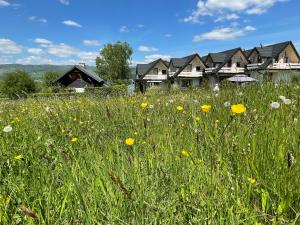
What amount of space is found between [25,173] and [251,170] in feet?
5.05

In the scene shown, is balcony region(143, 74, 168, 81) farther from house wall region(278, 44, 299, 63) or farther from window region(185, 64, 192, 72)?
house wall region(278, 44, 299, 63)

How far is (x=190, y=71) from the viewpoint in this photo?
61.0 m

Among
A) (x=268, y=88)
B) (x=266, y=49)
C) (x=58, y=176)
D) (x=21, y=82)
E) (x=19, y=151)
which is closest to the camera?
(x=58, y=176)

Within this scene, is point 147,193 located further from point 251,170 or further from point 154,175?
point 251,170

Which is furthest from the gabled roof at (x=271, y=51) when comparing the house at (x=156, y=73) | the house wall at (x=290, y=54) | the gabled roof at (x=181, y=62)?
the house at (x=156, y=73)

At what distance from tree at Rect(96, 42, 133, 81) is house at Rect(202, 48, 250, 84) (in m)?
32.4

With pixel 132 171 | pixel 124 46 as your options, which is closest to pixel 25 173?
pixel 132 171

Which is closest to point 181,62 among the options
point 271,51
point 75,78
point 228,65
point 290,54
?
point 228,65

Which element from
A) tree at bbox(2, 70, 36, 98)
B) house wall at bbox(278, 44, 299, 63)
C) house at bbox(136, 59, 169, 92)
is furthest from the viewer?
tree at bbox(2, 70, 36, 98)

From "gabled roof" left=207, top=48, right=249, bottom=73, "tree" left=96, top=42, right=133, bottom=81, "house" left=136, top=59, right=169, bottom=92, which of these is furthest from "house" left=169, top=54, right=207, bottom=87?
"tree" left=96, top=42, right=133, bottom=81

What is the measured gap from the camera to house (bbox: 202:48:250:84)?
57.3 meters

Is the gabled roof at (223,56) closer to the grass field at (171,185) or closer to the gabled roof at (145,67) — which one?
the gabled roof at (145,67)

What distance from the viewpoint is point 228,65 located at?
58406 mm

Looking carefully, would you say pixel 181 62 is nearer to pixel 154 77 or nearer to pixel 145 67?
pixel 154 77
